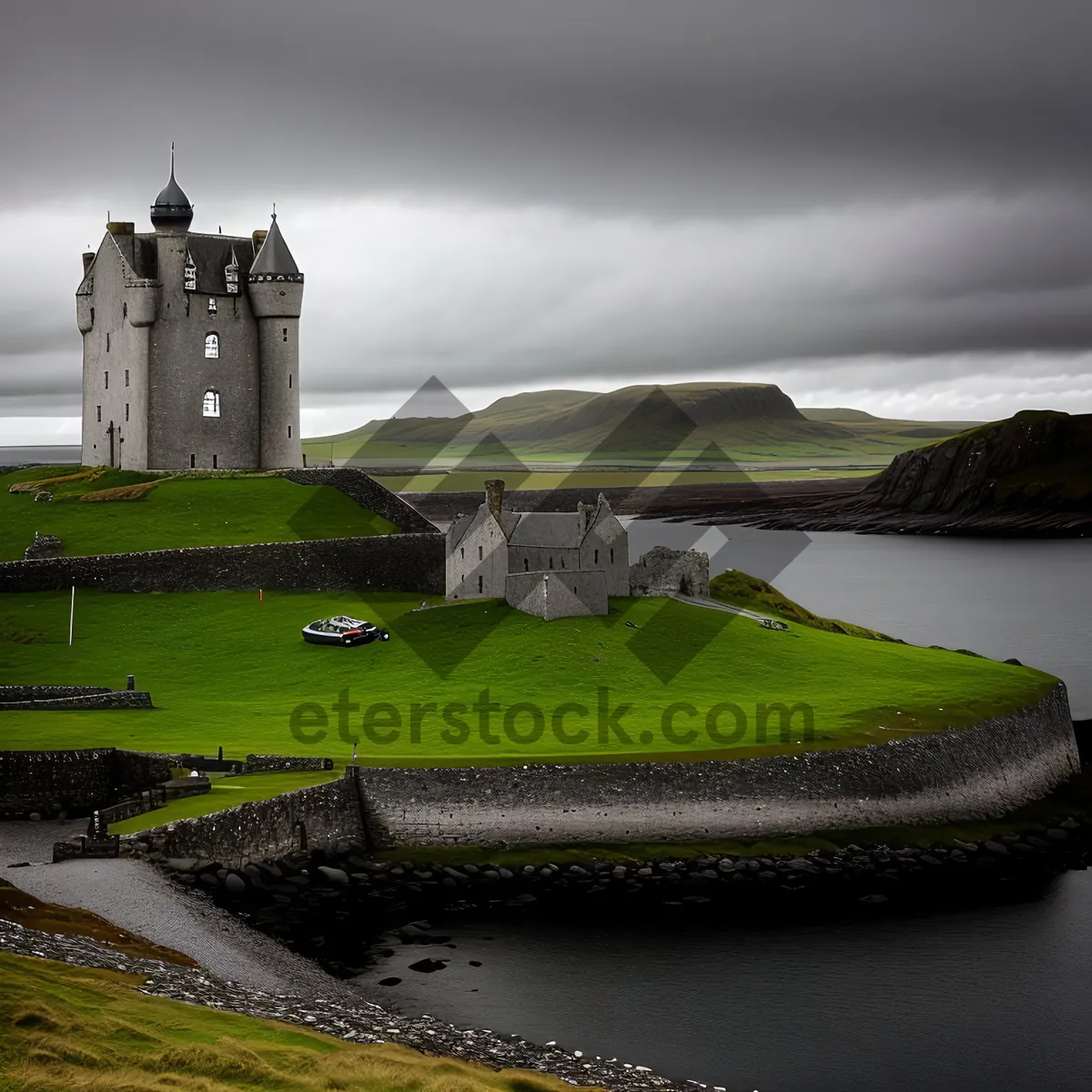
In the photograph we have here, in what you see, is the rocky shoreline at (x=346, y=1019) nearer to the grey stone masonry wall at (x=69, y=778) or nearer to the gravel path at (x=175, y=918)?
the gravel path at (x=175, y=918)

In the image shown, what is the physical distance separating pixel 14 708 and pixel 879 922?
28437mm

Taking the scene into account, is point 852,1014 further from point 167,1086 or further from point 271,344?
point 271,344

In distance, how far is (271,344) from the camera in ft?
253

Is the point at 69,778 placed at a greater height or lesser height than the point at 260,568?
lesser

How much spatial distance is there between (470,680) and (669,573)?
15.6 m

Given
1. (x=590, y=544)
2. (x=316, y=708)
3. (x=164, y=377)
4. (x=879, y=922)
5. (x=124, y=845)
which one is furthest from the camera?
(x=164, y=377)

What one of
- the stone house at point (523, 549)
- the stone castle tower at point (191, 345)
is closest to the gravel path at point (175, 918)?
the stone house at point (523, 549)

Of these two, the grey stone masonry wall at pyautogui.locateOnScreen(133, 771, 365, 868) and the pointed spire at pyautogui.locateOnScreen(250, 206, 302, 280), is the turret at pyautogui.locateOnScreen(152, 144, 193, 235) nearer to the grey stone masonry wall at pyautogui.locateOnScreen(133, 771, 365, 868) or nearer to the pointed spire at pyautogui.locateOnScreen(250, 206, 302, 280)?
the pointed spire at pyautogui.locateOnScreen(250, 206, 302, 280)

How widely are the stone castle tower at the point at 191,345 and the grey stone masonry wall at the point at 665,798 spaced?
1611 inches

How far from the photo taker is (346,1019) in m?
27.4

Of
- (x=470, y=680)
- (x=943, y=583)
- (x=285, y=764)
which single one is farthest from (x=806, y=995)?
(x=943, y=583)

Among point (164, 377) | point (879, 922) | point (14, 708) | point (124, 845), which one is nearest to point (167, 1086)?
point (124, 845)

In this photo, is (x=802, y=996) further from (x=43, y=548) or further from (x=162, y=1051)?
(x=43, y=548)

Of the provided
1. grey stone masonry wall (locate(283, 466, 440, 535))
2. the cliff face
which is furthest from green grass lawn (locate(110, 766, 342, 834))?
the cliff face
